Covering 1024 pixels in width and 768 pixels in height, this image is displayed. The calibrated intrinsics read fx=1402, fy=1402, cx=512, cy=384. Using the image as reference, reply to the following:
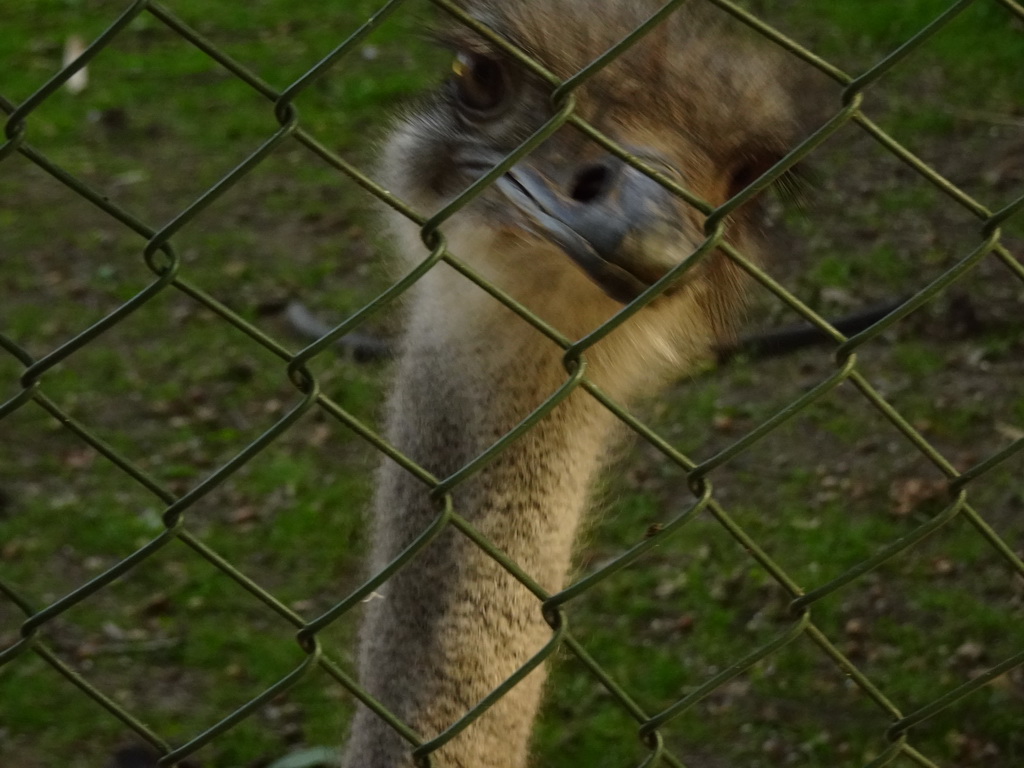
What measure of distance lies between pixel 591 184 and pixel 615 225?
0.10 meters

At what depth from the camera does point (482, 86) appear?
2.19 meters

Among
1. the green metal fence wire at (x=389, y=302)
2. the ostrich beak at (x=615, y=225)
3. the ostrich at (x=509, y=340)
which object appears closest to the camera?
the green metal fence wire at (x=389, y=302)

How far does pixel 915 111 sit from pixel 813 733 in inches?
134

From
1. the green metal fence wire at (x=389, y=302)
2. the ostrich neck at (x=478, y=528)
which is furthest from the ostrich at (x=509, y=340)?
the green metal fence wire at (x=389, y=302)

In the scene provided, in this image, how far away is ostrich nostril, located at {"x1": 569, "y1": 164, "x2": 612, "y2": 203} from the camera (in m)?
1.83

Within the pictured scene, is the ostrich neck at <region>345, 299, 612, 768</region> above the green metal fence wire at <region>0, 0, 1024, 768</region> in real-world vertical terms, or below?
below

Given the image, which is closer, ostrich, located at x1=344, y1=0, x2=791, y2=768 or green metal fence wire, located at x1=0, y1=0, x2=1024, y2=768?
green metal fence wire, located at x1=0, y1=0, x2=1024, y2=768

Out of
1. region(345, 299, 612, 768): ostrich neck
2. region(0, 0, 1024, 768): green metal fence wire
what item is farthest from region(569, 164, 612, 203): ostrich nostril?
Result: region(345, 299, 612, 768): ostrich neck

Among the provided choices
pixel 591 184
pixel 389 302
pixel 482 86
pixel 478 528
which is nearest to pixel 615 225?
pixel 591 184

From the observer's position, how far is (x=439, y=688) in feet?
7.71

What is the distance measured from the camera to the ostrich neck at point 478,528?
2.33m

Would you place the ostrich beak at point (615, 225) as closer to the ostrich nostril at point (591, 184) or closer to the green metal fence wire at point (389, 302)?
the ostrich nostril at point (591, 184)

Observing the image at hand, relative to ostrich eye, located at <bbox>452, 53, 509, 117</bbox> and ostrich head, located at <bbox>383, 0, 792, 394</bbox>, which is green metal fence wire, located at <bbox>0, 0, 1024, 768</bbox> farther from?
ostrich eye, located at <bbox>452, 53, 509, 117</bbox>

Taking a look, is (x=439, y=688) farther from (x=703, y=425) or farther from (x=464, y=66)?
(x=703, y=425)
